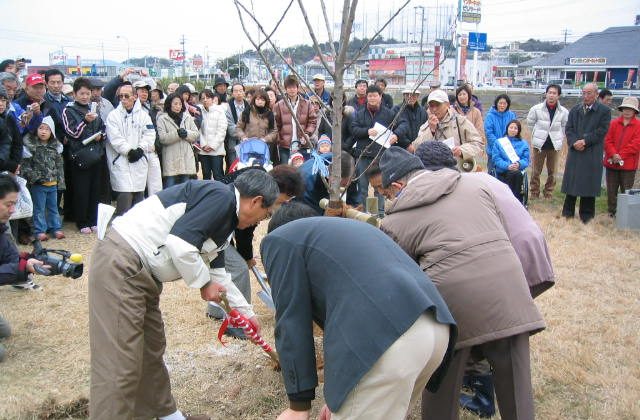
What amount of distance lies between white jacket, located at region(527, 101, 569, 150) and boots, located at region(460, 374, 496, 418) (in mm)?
6408

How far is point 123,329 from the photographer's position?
266 centimetres

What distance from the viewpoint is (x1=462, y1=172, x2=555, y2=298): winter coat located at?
278 centimetres

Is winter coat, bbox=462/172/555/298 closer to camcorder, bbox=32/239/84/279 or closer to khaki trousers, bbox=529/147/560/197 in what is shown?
camcorder, bbox=32/239/84/279

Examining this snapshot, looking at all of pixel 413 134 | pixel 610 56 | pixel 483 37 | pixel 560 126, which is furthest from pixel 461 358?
pixel 610 56

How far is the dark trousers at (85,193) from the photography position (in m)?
7.05

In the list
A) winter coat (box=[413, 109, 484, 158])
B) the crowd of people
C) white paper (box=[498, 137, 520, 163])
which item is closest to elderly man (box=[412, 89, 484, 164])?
winter coat (box=[413, 109, 484, 158])

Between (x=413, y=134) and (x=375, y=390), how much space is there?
20.2 feet

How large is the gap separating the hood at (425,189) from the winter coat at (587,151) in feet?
19.9

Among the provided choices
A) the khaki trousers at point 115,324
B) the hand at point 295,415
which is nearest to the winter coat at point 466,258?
the hand at point 295,415

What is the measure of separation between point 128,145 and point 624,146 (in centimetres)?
660

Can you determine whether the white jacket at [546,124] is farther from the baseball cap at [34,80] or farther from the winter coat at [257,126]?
the baseball cap at [34,80]

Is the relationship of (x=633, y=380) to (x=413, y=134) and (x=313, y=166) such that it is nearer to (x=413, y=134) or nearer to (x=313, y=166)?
(x=313, y=166)

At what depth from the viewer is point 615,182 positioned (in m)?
8.16

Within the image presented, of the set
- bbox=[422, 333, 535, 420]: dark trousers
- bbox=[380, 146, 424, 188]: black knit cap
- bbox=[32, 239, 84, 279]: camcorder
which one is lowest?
bbox=[422, 333, 535, 420]: dark trousers
